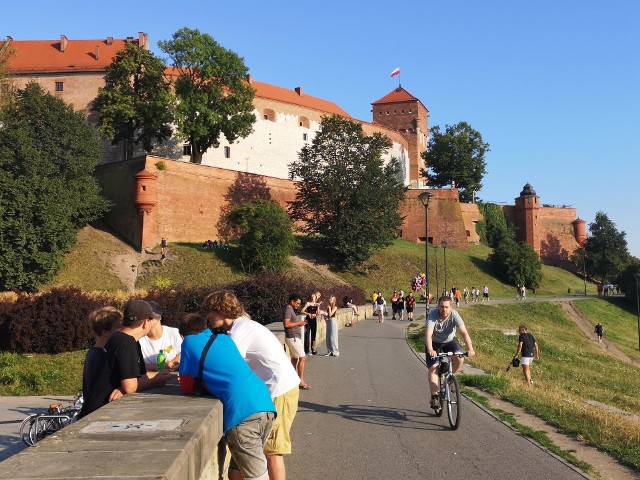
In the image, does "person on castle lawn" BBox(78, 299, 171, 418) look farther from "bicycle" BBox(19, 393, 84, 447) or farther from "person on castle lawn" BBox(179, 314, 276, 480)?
"bicycle" BBox(19, 393, 84, 447)

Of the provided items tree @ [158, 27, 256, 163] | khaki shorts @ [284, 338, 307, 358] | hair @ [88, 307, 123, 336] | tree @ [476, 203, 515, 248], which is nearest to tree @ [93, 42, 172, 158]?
tree @ [158, 27, 256, 163]

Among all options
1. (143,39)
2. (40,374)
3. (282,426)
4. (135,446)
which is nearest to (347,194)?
(143,39)

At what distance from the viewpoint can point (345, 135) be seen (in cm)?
5569

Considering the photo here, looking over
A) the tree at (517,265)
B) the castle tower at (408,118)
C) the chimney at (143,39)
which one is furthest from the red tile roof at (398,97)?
the chimney at (143,39)

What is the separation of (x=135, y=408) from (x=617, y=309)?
6022 cm

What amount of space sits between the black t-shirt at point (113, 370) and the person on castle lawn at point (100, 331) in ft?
0.44

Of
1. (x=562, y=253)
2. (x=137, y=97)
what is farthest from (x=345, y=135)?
(x=562, y=253)

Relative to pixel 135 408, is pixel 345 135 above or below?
above

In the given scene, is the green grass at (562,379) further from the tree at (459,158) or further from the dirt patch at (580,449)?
the tree at (459,158)

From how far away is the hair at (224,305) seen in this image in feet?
16.6

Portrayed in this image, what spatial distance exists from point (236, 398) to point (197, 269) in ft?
131

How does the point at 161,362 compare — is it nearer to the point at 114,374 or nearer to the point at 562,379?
the point at 114,374

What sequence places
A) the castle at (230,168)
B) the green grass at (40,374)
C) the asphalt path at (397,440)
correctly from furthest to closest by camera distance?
the castle at (230,168), the green grass at (40,374), the asphalt path at (397,440)

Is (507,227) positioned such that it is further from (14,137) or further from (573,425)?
(573,425)
